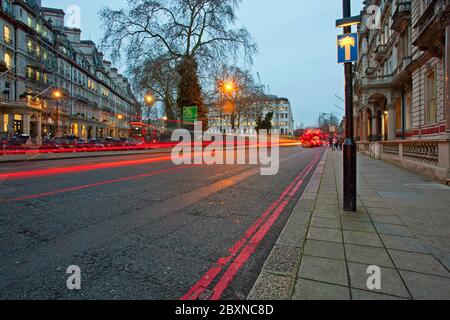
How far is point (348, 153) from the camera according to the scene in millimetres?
4340

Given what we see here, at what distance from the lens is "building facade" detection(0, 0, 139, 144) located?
1314 inches

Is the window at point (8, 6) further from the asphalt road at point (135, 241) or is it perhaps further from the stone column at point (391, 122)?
the stone column at point (391, 122)

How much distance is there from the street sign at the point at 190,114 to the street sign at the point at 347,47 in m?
28.1

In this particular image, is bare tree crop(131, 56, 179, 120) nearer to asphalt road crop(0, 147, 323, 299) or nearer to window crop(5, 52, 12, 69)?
window crop(5, 52, 12, 69)

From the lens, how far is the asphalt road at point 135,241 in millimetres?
2244

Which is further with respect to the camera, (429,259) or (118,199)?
(118,199)

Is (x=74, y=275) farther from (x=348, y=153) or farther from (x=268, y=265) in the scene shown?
(x=348, y=153)

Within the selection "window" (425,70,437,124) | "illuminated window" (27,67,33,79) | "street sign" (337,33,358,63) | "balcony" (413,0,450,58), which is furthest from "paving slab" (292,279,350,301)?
"illuminated window" (27,67,33,79)

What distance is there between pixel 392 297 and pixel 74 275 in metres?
2.94

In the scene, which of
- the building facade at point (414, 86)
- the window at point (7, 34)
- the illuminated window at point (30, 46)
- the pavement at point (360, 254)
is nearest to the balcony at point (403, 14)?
the building facade at point (414, 86)

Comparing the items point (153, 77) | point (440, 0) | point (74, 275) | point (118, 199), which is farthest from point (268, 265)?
point (153, 77)

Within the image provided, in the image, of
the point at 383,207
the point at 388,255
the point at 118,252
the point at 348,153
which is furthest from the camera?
the point at 383,207

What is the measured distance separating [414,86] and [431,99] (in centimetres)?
261

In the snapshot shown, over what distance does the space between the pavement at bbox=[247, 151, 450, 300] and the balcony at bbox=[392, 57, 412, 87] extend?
16.8 metres
